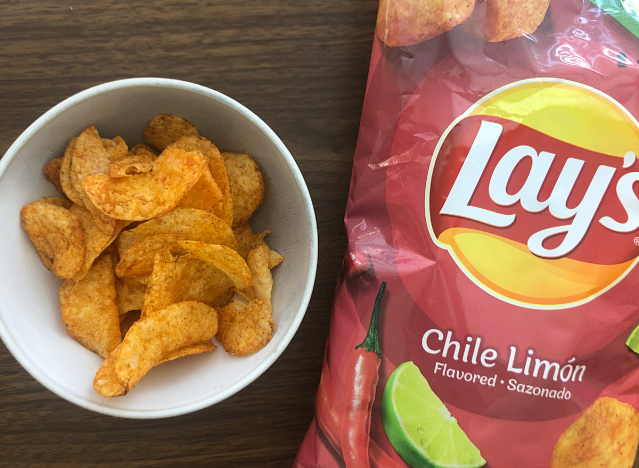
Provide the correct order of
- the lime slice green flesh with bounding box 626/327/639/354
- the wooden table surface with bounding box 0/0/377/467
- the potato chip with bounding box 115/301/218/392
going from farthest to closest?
the wooden table surface with bounding box 0/0/377/467 → the lime slice green flesh with bounding box 626/327/639/354 → the potato chip with bounding box 115/301/218/392

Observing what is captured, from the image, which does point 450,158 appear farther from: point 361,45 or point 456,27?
point 361,45

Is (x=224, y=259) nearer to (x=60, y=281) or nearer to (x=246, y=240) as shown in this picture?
(x=246, y=240)

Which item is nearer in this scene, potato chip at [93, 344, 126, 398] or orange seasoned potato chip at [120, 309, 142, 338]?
potato chip at [93, 344, 126, 398]

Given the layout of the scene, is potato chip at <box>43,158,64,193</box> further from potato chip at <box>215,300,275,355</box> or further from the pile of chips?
potato chip at <box>215,300,275,355</box>

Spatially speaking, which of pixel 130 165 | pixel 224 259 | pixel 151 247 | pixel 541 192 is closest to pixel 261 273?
pixel 224 259

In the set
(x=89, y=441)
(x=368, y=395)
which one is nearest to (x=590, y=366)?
(x=368, y=395)

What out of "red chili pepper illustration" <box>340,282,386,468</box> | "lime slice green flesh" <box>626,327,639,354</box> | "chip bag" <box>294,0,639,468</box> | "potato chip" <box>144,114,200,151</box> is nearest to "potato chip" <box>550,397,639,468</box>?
"chip bag" <box>294,0,639,468</box>
